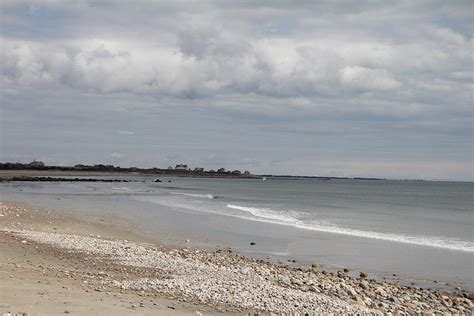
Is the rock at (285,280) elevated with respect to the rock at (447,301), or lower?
elevated

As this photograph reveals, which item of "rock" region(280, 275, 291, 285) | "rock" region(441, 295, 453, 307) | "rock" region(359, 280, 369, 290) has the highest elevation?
"rock" region(280, 275, 291, 285)

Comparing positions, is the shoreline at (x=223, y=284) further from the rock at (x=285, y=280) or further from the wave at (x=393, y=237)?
the wave at (x=393, y=237)

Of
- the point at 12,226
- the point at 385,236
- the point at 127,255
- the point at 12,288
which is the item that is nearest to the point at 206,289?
the point at 12,288

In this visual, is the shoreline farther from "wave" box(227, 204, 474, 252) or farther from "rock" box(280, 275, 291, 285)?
"wave" box(227, 204, 474, 252)

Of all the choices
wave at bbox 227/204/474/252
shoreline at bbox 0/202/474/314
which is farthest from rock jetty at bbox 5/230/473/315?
wave at bbox 227/204/474/252

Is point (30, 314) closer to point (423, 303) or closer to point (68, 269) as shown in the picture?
point (68, 269)

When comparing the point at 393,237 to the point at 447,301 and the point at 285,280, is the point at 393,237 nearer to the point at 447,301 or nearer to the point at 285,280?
the point at 447,301

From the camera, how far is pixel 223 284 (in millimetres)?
12484

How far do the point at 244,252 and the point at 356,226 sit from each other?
14090mm

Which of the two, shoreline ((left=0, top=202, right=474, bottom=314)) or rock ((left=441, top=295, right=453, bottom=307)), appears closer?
shoreline ((left=0, top=202, right=474, bottom=314))

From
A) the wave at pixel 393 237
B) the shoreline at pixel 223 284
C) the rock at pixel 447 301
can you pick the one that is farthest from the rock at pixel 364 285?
the wave at pixel 393 237

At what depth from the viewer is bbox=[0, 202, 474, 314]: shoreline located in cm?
1105

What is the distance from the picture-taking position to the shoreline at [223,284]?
11.0 meters

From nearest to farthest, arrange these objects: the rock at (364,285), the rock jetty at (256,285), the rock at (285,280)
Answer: the rock jetty at (256,285) < the rock at (285,280) < the rock at (364,285)
